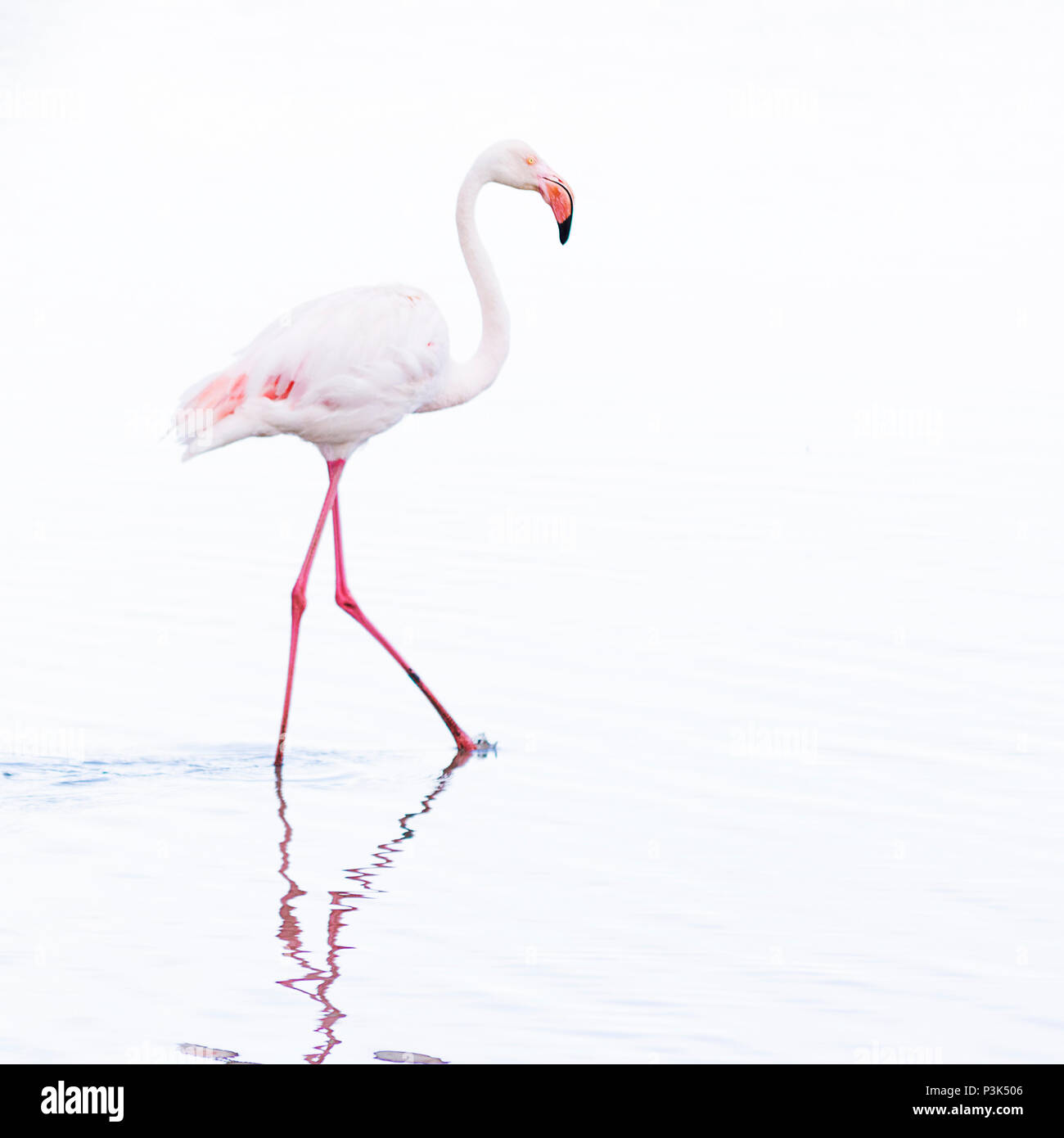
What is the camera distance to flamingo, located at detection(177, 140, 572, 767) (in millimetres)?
8109

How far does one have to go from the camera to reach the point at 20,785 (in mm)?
7312

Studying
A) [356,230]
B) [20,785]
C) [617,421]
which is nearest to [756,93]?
[356,230]

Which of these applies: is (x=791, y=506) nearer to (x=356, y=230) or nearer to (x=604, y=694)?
(x=604, y=694)

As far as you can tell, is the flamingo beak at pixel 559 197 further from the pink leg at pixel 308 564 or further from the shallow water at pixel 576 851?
the shallow water at pixel 576 851

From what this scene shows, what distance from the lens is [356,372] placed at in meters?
8.21

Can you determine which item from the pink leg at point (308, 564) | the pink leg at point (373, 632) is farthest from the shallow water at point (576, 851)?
the pink leg at point (308, 564)

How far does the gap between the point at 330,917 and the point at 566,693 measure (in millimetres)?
2869

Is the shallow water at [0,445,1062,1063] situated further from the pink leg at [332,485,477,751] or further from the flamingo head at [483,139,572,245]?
the flamingo head at [483,139,572,245]

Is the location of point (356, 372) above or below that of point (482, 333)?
below

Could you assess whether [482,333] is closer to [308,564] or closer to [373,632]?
[308,564]

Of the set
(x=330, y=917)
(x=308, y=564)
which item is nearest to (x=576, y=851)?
(x=330, y=917)

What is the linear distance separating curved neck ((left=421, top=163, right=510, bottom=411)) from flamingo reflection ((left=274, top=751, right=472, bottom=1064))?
1718mm

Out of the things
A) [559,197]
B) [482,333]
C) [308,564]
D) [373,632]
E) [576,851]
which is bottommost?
[576,851]

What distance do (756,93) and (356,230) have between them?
13.1 meters
